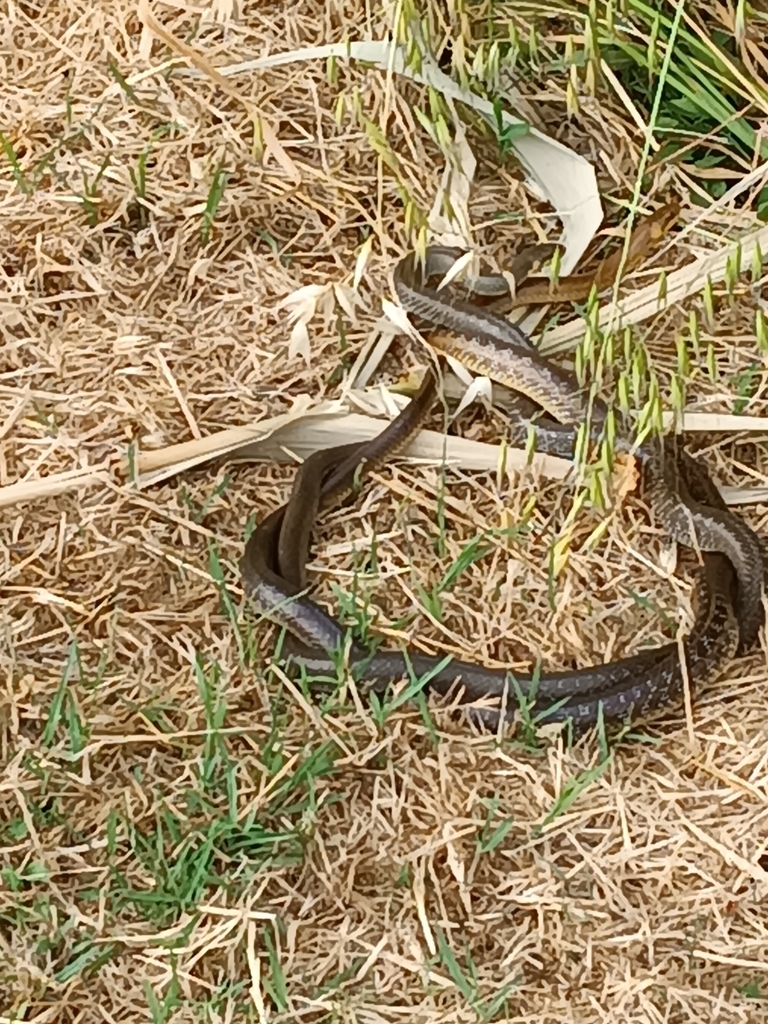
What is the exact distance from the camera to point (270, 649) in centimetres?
245

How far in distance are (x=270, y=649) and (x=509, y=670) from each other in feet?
1.44

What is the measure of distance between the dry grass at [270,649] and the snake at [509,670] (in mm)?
61

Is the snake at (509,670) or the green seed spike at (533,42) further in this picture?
the green seed spike at (533,42)

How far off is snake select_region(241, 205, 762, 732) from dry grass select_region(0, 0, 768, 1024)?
0.20 feet

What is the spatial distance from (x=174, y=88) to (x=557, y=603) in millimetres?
1632

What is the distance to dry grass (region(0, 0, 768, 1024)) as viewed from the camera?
204 cm

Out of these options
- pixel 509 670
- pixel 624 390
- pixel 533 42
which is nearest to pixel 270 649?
pixel 509 670

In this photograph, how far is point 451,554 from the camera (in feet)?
8.51

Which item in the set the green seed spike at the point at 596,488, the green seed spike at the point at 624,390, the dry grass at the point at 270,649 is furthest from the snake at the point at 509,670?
the green seed spike at the point at 624,390

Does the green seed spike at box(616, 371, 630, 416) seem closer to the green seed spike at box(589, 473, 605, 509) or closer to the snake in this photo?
the green seed spike at box(589, 473, 605, 509)

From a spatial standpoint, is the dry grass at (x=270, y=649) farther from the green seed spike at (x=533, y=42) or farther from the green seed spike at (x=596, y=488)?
the green seed spike at (x=596, y=488)

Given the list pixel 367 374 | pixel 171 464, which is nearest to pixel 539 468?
pixel 367 374

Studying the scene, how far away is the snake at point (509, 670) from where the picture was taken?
2.34 metres

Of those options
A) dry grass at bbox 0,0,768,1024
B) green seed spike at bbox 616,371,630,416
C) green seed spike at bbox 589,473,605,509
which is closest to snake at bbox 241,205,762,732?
dry grass at bbox 0,0,768,1024
